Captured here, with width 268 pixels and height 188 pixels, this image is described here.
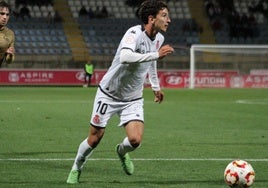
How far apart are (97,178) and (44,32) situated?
40.3 metres

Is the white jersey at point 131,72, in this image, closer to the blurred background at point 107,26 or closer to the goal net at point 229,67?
the goal net at point 229,67

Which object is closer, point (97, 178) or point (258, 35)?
point (97, 178)

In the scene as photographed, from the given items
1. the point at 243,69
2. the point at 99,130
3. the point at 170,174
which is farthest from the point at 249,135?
the point at 243,69

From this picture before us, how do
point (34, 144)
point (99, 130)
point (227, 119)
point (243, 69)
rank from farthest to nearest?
point (243, 69) < point (227, 119) < point (34, 144) < point (99, 130)

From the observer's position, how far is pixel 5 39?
10.3 metres

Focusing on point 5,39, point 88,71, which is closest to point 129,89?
point 5,39

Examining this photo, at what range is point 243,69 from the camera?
141 feet

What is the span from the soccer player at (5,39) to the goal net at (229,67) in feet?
106

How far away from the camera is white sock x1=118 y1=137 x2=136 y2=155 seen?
29.3 feet

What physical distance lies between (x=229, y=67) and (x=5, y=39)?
3334cm

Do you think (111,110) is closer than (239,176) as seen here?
No

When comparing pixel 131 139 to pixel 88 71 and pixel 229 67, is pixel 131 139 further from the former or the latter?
pixel 229 67

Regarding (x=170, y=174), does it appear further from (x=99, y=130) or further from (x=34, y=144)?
(x=34, y=144)

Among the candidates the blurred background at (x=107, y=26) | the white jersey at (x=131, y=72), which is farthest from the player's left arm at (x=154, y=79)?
the blurred background at (x=107, y=26)
